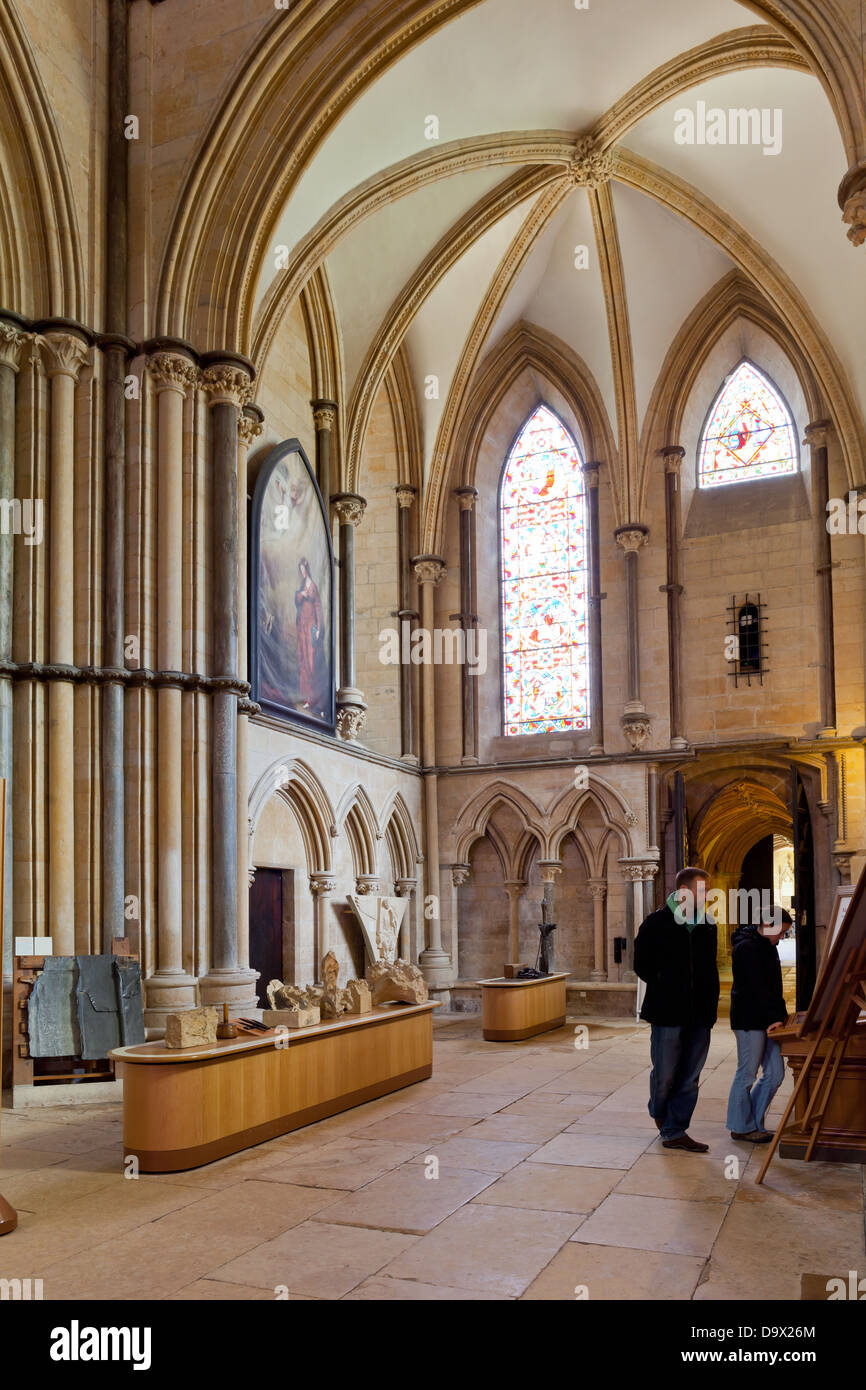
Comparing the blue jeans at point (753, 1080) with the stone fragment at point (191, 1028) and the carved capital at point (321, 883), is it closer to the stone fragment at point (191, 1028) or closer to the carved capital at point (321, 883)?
the stone fragment at point (191, 1028)

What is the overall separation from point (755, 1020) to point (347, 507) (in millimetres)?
9894

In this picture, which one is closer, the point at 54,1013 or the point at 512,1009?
the point at 54,1013

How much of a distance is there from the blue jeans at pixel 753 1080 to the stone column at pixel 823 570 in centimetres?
877

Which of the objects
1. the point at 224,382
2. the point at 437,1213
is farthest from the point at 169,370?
the point at 437,1213

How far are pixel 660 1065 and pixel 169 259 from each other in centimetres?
767

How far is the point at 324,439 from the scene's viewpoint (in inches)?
582

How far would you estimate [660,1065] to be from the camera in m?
6.45

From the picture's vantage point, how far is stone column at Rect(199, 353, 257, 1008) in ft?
32.0

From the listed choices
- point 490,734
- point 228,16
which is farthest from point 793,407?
point 228,16

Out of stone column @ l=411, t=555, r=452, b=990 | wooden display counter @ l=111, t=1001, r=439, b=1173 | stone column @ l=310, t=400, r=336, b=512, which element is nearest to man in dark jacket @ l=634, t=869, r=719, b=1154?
wooden display counter @ l=111, t=1001, r=439, b=1173

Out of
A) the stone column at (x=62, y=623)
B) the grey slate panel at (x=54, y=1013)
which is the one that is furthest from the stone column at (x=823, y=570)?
the grey slate panel at (x=54, y=1013)

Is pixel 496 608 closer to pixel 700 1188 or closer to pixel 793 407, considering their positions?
pixel 793 407

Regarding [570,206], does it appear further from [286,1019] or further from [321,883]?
[286,1019]

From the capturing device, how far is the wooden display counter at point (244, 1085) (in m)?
6.01
